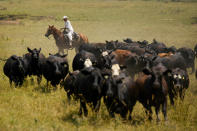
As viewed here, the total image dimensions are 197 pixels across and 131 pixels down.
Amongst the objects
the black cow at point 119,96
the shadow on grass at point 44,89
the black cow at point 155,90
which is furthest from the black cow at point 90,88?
the shadow on grass at point 44,89

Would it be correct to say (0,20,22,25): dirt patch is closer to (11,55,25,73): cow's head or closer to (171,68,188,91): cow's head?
(11,55,25,73): cow's head

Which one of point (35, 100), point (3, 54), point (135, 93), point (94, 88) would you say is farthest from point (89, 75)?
point (3, 54)

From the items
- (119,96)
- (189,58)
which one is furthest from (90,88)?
(189,58)

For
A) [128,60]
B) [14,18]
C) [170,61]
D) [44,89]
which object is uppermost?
[170,61]

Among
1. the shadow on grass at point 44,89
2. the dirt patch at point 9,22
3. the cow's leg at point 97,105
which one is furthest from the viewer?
the dirt patch at point 9,22

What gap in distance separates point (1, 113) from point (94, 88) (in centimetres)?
293

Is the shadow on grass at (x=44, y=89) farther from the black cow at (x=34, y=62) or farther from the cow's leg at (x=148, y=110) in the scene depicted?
the cow's leg at (x=148, y=110)

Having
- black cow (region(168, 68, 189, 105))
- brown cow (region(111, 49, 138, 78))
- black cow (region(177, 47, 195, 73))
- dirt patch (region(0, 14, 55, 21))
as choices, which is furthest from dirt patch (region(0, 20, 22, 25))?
black cow (region(168, 68, 189, 105))

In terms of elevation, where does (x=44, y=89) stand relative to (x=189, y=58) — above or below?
below

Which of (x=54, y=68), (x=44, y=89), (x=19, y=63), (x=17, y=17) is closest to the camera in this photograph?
(x=54, y=68)

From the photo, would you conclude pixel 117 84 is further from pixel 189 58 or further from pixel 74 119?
pixel 189 58

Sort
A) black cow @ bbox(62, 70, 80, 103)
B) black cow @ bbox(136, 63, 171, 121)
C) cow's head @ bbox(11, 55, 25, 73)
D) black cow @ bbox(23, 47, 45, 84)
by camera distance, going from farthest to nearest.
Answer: black cow @ bbox(23, 47, 45, 84), cow's head @ bbox(11, 55, 25, 73), black cow @ bbox(62, 70, 80, 103), black cow @ bbox(136, 63, 171, 121)

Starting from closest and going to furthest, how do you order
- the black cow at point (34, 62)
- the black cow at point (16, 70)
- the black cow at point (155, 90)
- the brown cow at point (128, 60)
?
the black cow at point (155, 90) → the black cow at point (16, 70) → the black cow at point (34, 62) → the brown cow at point (128, 60)

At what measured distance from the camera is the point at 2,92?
11.2 metres
